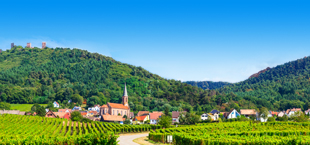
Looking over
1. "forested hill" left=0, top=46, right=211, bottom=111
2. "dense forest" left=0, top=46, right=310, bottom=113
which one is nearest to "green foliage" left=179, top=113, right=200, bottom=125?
"dense forest" left=0, top=46, right=310, bottom=113

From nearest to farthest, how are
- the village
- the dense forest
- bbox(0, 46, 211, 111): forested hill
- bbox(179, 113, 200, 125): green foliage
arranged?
bbox(179, 113, 200, 125): green foliage → the village → the dense forest → bbox(0, 46, 211, 111): forested hill

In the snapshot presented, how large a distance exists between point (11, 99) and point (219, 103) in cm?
10494

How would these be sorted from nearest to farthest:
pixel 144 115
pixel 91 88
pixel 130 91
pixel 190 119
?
pixel 190 119, pixel 144 115, pixel 130 91, pixel 91 88

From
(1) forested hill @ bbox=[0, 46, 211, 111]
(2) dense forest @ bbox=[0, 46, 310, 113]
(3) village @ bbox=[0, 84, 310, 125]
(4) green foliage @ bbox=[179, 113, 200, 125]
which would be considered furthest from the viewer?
(1) forested hill @ bbox=[0, 46, 211, 111]

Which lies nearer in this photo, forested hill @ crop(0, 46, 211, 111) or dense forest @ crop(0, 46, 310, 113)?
dense forest @ crop(0, 46, 310, 113)

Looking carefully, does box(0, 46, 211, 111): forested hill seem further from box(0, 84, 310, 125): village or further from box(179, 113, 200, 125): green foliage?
box(179, 113, 200, 125): green foliage

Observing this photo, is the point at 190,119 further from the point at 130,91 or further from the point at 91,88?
the point at 91,88

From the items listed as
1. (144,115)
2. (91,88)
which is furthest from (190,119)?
(91,88)

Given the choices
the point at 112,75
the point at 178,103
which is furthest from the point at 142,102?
the point at 112,75

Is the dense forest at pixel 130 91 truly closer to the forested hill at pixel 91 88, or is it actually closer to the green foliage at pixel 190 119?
the forested hill at pixel 91 88

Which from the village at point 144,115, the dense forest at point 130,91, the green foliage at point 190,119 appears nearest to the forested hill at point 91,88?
the dense forest at point 130,91

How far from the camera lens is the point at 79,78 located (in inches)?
7451

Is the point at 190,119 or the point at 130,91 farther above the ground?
the point at 130,91

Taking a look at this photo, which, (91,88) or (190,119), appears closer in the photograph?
(190,119)
